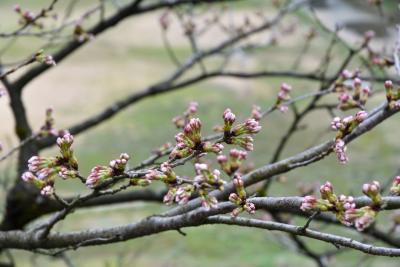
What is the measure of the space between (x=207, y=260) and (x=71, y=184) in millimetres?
1888

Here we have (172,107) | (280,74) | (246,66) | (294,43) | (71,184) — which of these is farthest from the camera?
(294,43)

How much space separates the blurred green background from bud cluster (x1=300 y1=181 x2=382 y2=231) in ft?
10.5

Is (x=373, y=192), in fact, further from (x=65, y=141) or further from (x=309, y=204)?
(x=65, y=141)

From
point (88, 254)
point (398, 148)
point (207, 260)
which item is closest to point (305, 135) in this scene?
point (398, 148)

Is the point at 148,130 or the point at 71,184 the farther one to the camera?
the point at 148,130

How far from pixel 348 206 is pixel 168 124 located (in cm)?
777

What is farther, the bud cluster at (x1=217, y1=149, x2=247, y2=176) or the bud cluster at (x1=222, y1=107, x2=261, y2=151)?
the bud cluster at (x1=217, y1=149, x2=247, y2=176)

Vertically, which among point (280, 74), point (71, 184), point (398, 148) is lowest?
point (398, 148)

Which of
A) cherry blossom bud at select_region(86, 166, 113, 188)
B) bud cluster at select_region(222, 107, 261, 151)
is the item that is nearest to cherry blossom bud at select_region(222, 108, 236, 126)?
bud cluster at select_region(222, 107, 261, 151)

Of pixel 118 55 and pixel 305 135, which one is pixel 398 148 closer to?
pixel 305 135

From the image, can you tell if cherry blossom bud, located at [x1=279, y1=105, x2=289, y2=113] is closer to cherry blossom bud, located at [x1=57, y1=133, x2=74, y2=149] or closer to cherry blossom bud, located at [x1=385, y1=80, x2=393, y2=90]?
cherry blossom bud, located at [x1=385, y1=80, x2=393, y2=90]

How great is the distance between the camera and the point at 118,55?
11.6 meters

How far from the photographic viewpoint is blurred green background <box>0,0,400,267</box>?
636 cm

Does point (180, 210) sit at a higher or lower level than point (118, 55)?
higher
